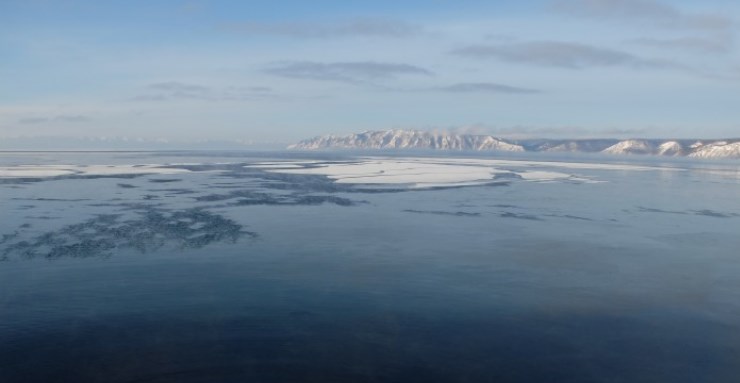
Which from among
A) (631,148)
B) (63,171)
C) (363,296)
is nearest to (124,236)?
(363,296)

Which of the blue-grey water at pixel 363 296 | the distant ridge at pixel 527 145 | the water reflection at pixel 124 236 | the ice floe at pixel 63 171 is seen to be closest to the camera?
the blue-grey water at pixel 363 296

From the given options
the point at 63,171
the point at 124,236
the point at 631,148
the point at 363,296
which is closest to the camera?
the point at 363,296

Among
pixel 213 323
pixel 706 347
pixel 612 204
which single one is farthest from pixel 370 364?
pixel 612 204

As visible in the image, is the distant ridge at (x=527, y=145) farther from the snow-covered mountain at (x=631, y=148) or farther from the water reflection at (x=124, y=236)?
the water reflection at (x=124, y=236)

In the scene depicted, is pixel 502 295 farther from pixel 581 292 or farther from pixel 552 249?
pixel 552 249

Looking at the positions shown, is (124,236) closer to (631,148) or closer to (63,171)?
(63,171)

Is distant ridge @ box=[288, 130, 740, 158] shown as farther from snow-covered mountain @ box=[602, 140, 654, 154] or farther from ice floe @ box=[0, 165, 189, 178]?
ice floe @ box=[0, 165, 189, 178]

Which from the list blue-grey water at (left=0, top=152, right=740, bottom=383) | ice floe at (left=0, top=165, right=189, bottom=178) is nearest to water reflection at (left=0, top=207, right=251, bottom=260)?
blue-grey water at (left=0, top=152, right=740, bottom=383)

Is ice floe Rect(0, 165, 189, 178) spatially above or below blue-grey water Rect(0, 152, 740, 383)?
above

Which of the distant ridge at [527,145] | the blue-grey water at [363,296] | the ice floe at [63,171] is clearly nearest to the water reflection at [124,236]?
the blue-grey water at [363,296]
